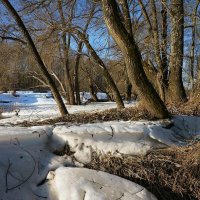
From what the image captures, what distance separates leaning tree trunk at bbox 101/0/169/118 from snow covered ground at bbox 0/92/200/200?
0.83m

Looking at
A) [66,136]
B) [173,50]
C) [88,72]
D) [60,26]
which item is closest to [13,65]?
[88,72]

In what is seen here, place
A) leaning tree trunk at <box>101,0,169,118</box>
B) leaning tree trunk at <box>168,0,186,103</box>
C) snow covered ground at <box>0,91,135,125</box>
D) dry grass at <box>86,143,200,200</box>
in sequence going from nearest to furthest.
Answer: dry grass at <box>86,143,200,200</box>, leaning tree trunk at <box>101,0,169,118</box>, snow covered ground at <box>0,91,135,125</box>, leaning tree trunk at <box>168,0,186,103</box>

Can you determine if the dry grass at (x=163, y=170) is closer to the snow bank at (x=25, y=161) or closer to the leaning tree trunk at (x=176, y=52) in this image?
the snow bank at (x=25, y=161)

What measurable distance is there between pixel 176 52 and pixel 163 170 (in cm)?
781

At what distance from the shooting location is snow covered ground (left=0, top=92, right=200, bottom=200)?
3.20m

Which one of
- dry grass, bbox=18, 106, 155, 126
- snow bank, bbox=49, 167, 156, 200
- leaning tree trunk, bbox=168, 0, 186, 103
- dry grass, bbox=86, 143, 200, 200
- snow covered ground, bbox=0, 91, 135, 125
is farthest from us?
leaning tree trunk, bbox=168, 0, 186, 103

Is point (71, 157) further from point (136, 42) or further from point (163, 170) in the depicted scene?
point (136, 42)

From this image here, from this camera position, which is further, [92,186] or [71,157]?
[71,157]

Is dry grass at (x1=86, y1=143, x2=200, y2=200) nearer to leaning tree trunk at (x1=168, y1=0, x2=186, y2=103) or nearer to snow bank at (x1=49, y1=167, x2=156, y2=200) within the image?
snow bank at (x1=49, y1=167, x2=156, y2=200)

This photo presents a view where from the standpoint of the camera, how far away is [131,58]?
5.52 meters

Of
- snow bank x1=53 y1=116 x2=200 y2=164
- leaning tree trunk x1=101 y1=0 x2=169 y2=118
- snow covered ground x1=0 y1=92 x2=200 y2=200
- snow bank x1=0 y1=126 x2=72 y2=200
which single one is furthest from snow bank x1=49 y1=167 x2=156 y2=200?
leaning tree trunk x1=101 y1=0 x2=169 y2=118

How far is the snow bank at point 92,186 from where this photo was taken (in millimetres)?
3131

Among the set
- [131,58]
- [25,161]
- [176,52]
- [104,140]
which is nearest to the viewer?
[25,161]

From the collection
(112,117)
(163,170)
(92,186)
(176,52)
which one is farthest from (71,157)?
(176,52)
